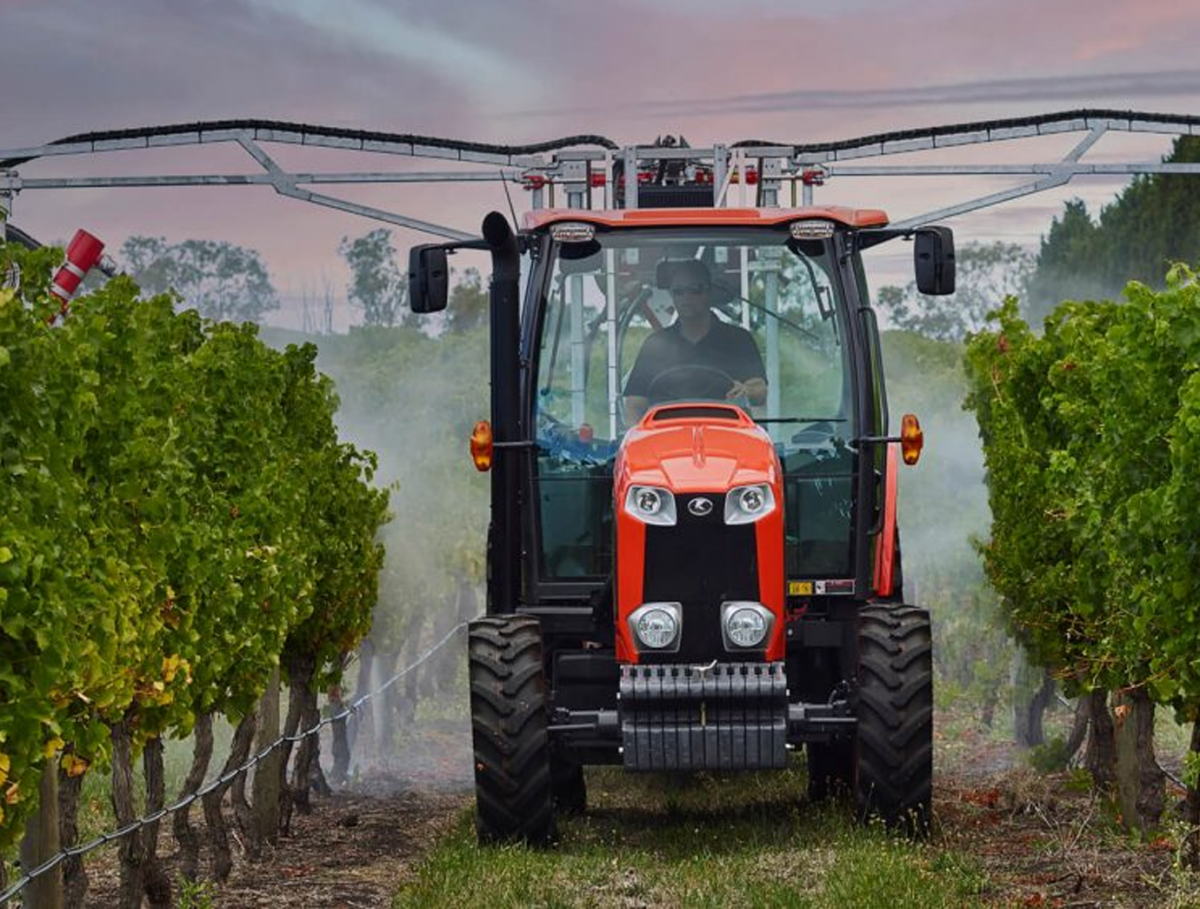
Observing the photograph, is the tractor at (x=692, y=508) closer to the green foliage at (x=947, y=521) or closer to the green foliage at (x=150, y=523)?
the green foliage at (x=150, y=523)

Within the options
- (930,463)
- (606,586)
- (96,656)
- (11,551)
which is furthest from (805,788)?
(930,463)

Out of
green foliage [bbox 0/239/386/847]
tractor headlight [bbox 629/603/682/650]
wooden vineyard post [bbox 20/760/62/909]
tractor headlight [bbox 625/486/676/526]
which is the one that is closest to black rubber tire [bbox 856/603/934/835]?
tractor headlight [bbox 629/603/682/650]

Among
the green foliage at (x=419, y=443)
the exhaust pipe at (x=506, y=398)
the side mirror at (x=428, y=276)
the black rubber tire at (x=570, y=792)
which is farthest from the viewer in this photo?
the green foliage at (x=419, y=443)

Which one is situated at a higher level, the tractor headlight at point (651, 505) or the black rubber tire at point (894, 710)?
the tractor headlight at point (651, 505)

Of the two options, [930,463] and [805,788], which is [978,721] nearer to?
[930,463]

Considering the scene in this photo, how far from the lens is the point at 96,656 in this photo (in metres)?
8.60

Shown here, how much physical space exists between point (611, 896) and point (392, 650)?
2424cm

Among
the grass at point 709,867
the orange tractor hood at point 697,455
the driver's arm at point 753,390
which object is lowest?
the grass at point 709,867

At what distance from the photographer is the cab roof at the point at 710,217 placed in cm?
1168

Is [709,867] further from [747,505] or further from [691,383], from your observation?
[691,383]

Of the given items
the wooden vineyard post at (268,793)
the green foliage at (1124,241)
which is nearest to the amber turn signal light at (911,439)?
the wooden vineyard post at (268,793)

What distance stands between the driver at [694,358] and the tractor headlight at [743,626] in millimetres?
1159

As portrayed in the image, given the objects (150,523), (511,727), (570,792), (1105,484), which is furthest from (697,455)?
(570,792)

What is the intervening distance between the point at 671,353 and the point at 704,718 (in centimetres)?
190
